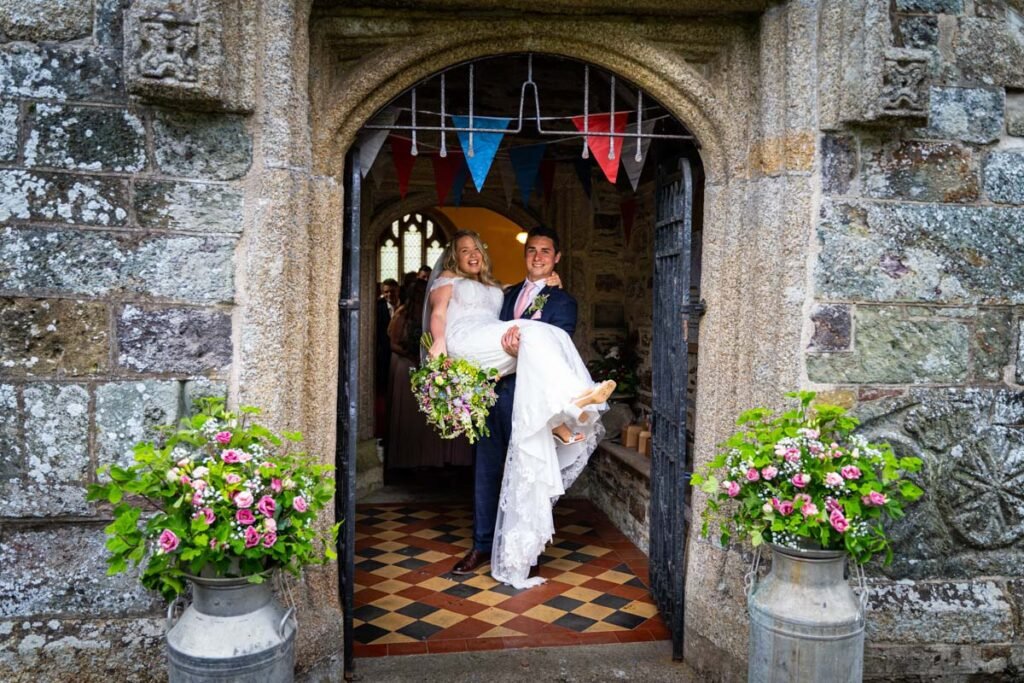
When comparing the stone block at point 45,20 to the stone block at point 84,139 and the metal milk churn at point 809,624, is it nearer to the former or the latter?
the stone block at point 84,139

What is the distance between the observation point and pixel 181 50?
2789 millimetres

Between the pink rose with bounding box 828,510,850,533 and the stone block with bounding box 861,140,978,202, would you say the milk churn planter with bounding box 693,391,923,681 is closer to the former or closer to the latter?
the pink rose with bounding box 828,510,850,533

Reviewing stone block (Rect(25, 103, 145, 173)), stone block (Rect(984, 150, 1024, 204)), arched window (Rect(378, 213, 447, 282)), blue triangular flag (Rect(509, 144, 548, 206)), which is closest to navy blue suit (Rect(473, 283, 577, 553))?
blue triangular flag (Rect(509, 144, 548, 206))

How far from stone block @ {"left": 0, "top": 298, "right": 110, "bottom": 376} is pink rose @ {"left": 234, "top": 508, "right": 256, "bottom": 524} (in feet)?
3.07

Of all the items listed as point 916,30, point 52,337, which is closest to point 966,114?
point 916,30

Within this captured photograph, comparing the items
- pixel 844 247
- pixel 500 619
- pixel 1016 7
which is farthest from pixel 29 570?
pixel 1016 7

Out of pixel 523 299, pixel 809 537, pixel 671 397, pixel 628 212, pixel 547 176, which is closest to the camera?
pixel 809 537

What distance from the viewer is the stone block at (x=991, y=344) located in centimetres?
341

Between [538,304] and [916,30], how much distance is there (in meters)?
2.34

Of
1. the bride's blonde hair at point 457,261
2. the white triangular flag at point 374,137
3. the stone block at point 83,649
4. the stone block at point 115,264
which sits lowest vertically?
the stone block at point 83,649

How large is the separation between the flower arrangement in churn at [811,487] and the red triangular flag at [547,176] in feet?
11.5

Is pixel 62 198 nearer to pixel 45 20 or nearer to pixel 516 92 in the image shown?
pixel 45 20

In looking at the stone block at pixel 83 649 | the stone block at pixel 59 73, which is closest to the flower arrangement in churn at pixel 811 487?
the stone block at pixel 83 649

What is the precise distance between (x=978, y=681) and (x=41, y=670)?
3653 millimetres
